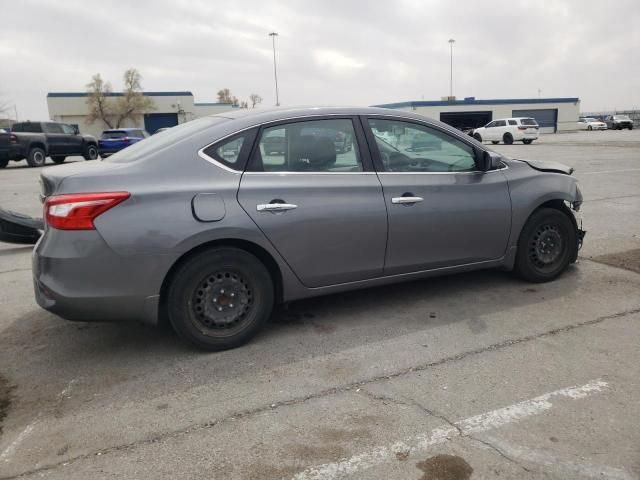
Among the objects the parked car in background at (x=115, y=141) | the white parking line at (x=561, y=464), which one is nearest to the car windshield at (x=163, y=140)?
the white parking line at (x=561, y=464)

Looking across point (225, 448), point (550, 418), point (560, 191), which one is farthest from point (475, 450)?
point (560, 191)

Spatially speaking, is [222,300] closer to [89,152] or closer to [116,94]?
[89,152]

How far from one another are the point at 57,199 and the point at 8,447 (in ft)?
4.62

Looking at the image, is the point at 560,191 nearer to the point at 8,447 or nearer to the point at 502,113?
the point at 8,447

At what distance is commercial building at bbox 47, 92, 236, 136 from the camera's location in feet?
174

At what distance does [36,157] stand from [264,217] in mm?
20684

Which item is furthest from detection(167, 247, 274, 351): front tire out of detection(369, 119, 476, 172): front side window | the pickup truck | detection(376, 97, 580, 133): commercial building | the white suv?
detection(376, 97, 580, 133): commercial building

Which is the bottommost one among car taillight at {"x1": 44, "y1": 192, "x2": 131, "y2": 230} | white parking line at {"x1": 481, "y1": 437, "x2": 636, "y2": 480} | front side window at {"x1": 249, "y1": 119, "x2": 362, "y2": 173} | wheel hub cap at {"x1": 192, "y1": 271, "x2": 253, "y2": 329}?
white parking line at {"x1": 481, "y1": 437, "x2": 636, "y2": 480}

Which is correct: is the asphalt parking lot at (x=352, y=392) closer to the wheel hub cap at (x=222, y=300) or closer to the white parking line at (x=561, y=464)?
the white parking line at (x=561, y=464)

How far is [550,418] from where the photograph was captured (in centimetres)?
274

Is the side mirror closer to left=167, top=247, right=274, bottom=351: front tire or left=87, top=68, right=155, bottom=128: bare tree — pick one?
left=167, top=247, right=274, bottom=351: front tire

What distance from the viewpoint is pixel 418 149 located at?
13.9 feet

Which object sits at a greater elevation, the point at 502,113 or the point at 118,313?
the point at 502,113

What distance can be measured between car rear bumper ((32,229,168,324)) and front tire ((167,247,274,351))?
0.52 feet
